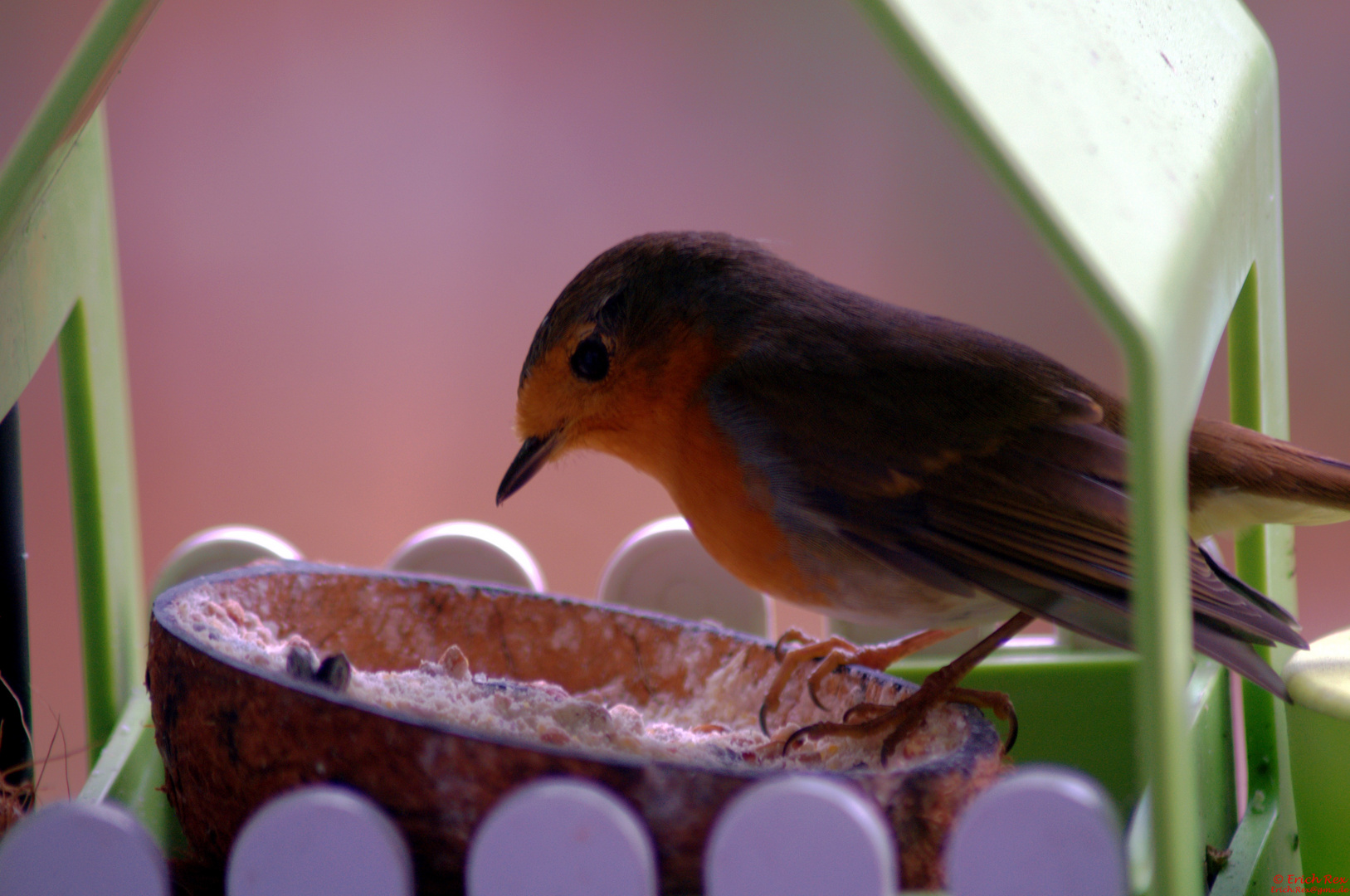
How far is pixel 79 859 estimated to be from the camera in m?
0.80

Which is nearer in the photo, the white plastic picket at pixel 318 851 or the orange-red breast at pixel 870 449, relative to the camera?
the white plastic picket at pixel 318 851

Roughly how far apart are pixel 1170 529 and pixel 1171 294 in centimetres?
16

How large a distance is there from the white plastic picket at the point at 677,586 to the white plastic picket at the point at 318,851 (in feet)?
3.51

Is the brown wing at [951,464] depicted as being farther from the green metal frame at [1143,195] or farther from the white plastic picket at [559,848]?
the white plastic picket at [559,848]

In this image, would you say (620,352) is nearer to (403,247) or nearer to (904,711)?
(904,711)

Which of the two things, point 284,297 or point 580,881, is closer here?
point 580,881

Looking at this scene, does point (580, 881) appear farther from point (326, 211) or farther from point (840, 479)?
point (326, 211)

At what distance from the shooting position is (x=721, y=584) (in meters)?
1.87

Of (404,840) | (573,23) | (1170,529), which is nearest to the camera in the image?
(1170,529)

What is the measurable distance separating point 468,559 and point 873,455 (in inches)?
32.1

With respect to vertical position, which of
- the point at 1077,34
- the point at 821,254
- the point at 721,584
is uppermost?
the point at 821,254

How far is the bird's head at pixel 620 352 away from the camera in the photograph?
140cm

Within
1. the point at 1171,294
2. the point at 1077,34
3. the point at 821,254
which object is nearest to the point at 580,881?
the point at 1171,294

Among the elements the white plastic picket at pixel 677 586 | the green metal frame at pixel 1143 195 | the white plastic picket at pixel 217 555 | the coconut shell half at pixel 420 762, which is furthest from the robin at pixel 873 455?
the white plastic picket at pixel 217 555
